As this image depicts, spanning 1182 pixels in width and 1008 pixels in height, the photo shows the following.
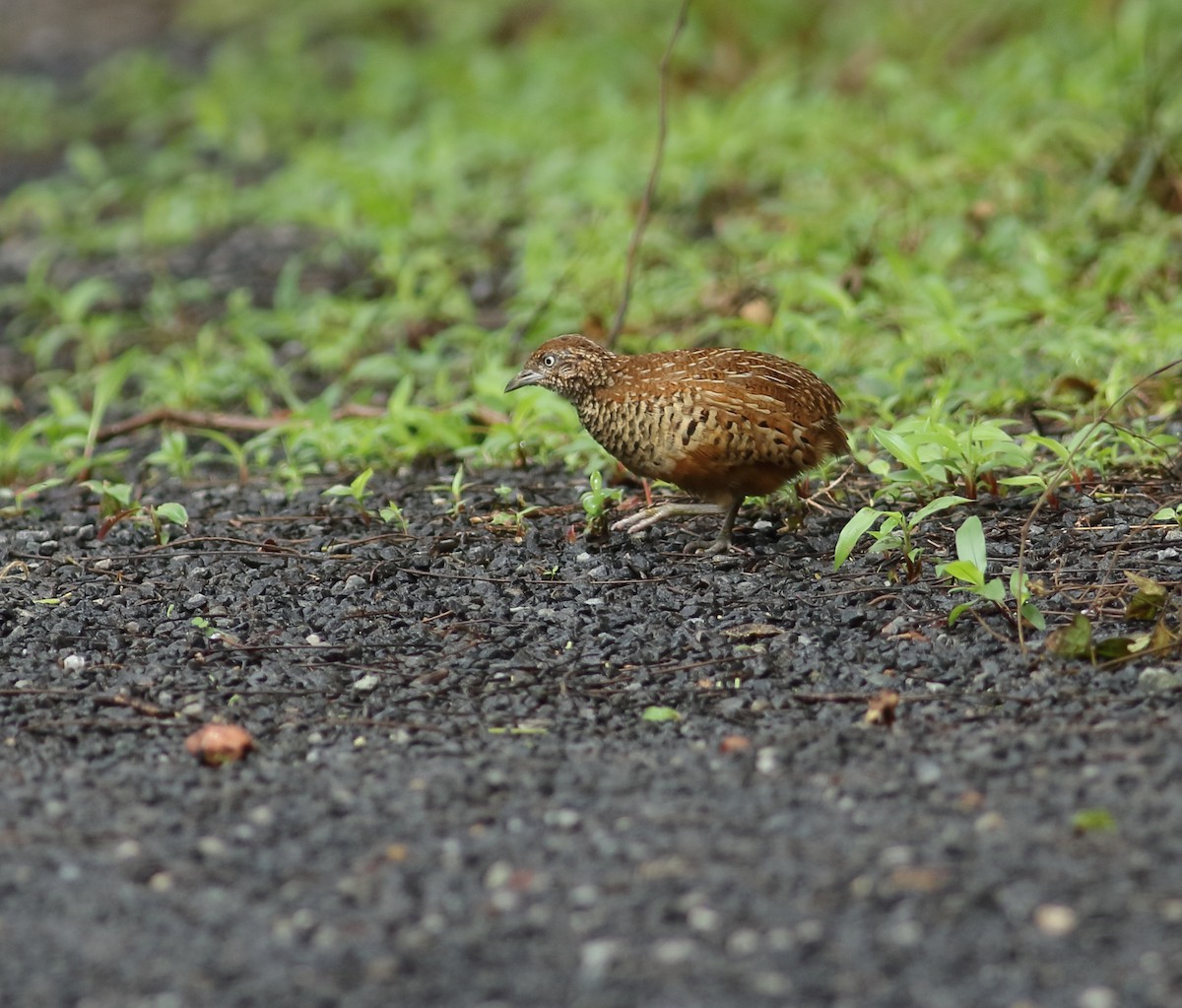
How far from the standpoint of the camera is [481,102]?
12.5 meters

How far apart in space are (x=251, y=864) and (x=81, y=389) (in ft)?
16.0

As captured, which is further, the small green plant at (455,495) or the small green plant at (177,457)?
the small green plant at (177,457)

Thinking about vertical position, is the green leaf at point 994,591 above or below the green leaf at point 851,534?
above

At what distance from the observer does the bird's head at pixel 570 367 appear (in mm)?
5215

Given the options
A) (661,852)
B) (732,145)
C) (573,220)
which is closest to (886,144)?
(732,145)

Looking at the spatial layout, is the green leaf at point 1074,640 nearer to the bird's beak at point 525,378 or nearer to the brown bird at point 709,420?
the brown bird at point 709,420

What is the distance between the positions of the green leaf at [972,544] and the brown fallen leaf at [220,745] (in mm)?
1916

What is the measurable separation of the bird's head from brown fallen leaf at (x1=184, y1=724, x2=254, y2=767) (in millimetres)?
1835

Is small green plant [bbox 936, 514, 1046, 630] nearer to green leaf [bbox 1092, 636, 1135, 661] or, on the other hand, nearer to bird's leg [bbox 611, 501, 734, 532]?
green leaf [bbox 1092, 636, 1135, 661]

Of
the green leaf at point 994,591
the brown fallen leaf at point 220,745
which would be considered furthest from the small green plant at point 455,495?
the green leaf at point 994,591

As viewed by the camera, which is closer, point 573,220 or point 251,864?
point 251,864

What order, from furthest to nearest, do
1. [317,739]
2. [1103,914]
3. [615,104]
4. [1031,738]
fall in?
[615,104]
[317,739]
[1031,738]
[1103,914]

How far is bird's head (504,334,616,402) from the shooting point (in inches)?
205

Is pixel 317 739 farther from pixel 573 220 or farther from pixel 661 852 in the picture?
pixel 573 220
